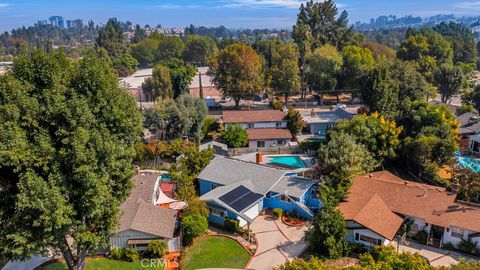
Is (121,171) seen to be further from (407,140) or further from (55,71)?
(407,140)

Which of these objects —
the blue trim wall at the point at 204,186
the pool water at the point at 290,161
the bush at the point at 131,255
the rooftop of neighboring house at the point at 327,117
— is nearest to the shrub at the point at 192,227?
the bush at the point at 131,255

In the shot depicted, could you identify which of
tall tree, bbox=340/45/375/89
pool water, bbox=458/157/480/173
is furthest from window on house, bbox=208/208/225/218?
tall tree, bbox=340/45/375/89

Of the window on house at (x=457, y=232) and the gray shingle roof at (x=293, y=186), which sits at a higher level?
the gray shingle roof at (x=293, y=186)

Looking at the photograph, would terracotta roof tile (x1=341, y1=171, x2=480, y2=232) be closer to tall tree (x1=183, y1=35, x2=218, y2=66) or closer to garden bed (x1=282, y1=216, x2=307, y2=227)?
garden bed (x1=282, y1=216, x2=307, y2=227)

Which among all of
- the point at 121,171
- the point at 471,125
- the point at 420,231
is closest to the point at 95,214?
the point at 121,171

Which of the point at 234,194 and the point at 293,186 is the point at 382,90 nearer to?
the point at 293,186

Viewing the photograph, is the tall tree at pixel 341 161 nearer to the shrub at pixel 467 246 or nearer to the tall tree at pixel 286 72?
the shrub at pixel 467 246

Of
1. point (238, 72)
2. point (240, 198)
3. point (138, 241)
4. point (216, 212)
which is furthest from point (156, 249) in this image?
point (238, 72)
